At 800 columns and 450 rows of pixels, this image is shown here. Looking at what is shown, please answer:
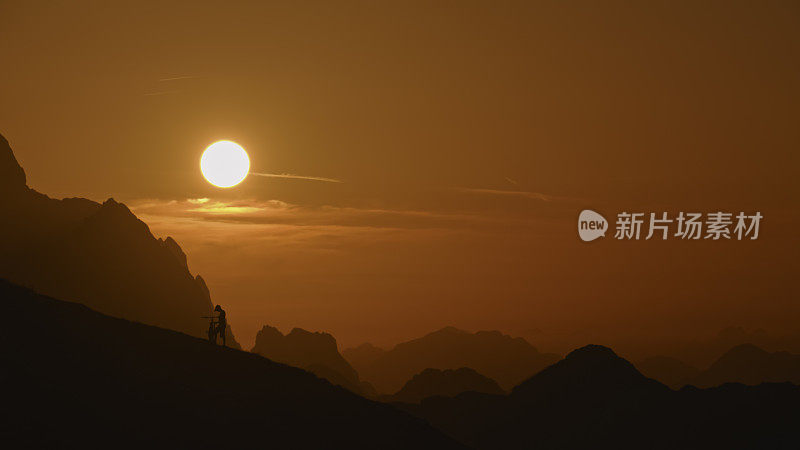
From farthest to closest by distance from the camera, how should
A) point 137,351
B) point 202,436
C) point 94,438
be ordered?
point 137,351 → point 202,436 → point 94,438

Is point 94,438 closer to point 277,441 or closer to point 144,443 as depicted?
point 144,443

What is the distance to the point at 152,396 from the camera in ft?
193

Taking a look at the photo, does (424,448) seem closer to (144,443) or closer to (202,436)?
(202,436)

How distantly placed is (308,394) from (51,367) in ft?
62.9

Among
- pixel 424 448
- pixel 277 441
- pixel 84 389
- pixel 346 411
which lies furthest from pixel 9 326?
pixel 424 448

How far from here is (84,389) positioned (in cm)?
5634

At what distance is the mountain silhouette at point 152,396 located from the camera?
2079 inches

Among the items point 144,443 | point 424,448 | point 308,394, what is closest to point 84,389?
point 144,443

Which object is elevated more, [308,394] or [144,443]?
A: [308,394]

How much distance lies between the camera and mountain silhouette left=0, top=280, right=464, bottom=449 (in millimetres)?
52812

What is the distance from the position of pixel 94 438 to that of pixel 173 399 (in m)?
8.35

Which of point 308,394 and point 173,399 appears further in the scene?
point 308,394

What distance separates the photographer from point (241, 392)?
2507 inches

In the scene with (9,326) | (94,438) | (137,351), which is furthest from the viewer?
(137,351)
